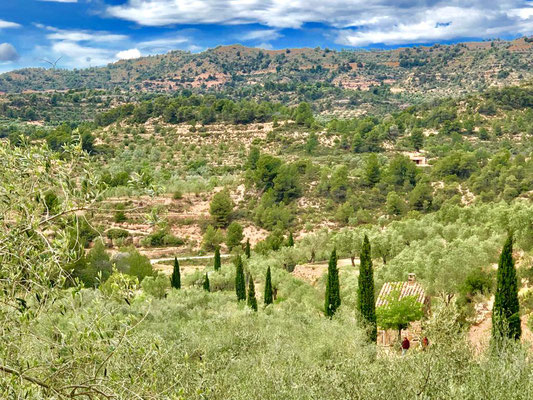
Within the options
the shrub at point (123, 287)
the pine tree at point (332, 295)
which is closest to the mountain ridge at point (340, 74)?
the pine tree at point (332, 295)

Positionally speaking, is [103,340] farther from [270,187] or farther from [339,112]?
[339,112]

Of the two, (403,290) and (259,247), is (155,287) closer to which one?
(403,290)

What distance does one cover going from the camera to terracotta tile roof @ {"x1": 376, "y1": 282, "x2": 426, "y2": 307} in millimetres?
20734

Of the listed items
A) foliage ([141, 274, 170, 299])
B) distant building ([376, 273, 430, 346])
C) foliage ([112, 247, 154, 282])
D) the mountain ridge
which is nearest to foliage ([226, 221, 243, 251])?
foliage ([112, 247, 154, 282])

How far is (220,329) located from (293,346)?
277 cm

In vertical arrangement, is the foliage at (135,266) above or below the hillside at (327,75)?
below

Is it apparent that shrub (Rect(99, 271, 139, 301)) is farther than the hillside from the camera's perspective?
No

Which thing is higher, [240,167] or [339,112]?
[339,112]

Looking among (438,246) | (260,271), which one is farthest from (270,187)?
(438,246)

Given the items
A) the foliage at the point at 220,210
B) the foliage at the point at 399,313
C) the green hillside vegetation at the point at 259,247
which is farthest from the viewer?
the foliage at the point at 220,210

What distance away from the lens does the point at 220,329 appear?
1486 centimetres

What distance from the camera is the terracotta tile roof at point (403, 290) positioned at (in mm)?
20734

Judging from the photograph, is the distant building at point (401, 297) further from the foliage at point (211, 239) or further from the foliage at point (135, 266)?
the foliage at point (211, 239)

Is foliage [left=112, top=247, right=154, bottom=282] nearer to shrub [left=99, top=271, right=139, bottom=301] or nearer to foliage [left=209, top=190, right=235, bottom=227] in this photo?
foliage [left=209, top=190, right=235, bottom=227]
